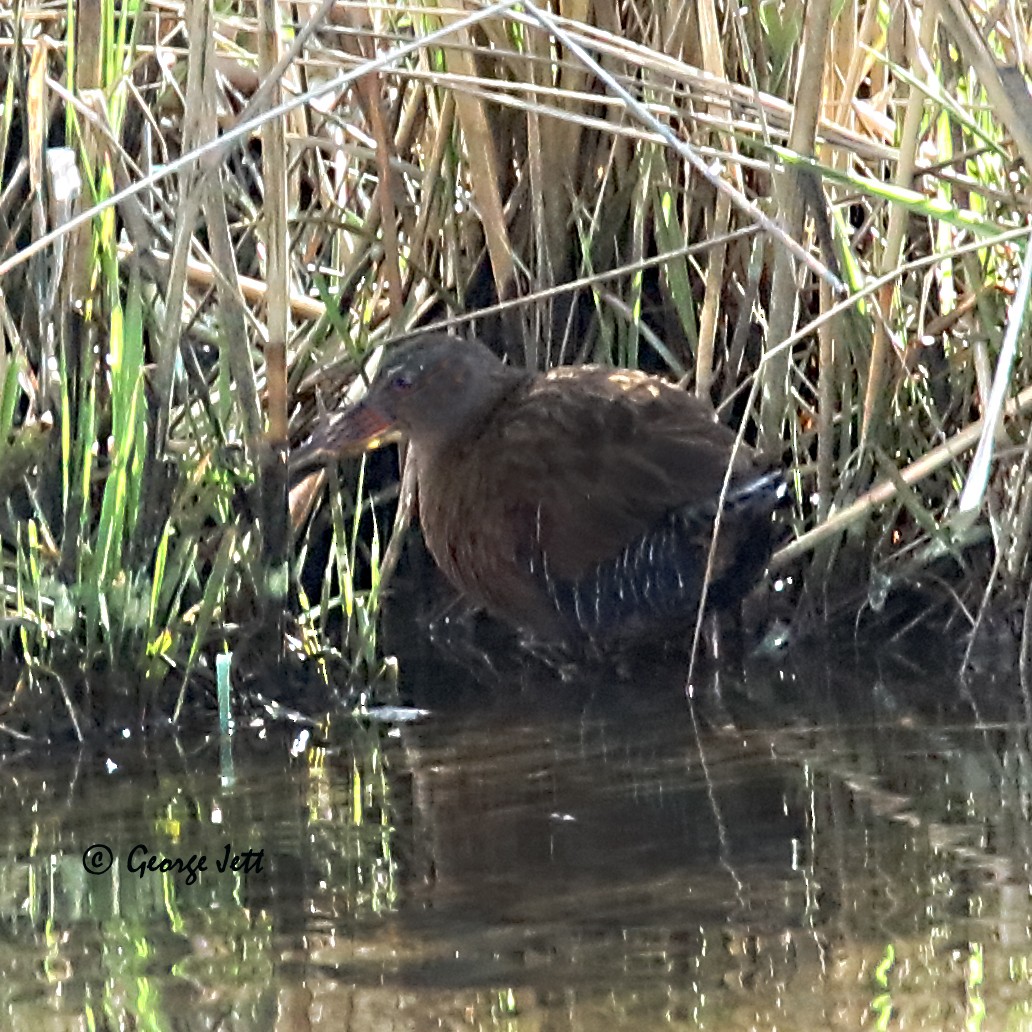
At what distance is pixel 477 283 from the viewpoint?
11.9 ft

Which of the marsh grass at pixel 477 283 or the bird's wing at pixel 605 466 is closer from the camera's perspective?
the marsh grass at pixel 477 283

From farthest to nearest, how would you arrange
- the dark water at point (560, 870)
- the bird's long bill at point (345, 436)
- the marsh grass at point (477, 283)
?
the bird's long bill at point (345, 436), the marsh grass at point (477, 283), the dark water at point (560, 870)

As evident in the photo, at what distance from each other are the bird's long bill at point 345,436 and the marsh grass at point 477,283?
11 centimetres

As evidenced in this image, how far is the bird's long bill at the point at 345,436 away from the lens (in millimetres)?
3422

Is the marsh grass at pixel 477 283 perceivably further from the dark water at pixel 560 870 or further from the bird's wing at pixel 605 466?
the dark water at pixel 560 870

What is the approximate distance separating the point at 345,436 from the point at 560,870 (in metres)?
1.33

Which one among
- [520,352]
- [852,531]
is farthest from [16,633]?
[852,531]

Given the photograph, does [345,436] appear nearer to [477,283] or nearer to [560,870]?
[477,283]

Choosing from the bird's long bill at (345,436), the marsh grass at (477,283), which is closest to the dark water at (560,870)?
the marsh grass at (477,283)

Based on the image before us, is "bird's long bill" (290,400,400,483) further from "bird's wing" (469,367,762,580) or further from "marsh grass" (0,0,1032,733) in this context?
"bird's wing" (469,367,762,580)

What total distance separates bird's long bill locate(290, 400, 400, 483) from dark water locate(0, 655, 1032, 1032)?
19.7 inches

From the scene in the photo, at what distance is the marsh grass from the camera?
298 cm

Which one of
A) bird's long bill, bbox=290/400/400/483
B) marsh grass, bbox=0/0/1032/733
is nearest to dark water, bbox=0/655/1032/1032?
marsh grass, bbox=0/0/1032/733

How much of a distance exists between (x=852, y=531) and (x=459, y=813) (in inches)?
41.2
